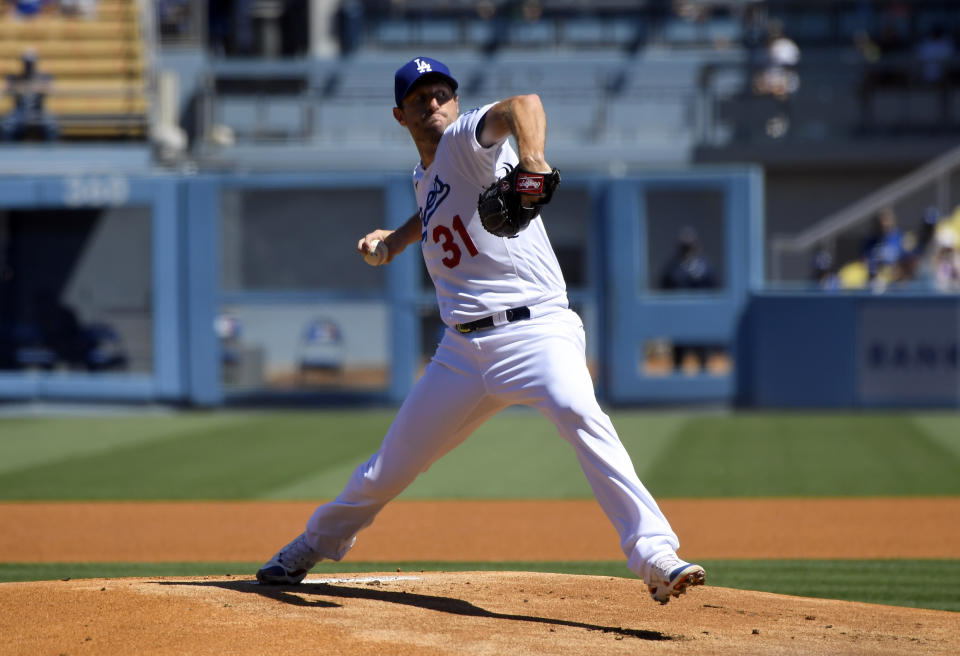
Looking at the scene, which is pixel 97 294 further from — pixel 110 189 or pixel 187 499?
pixel 187 499

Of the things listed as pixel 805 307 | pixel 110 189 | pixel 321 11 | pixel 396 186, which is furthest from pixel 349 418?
pixel 321 11

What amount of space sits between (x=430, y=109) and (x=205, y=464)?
682 centimetres

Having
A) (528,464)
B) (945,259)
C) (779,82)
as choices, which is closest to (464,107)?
(779,82)

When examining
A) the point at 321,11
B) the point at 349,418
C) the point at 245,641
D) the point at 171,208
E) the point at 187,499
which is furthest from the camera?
the point at 321,11

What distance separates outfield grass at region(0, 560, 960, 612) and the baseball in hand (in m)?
1.70

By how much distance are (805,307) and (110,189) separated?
27.0 ft

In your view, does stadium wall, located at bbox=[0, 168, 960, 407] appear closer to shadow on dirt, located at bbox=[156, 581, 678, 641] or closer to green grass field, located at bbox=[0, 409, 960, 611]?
green grass field, located at bbox=[0, 409, 960, 611]

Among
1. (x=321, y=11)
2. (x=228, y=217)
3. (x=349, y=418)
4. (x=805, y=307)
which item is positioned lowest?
(x=349, y=418)

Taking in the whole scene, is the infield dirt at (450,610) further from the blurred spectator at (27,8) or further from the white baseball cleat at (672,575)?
the blurred spectator at (27,8)

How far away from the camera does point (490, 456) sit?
11.1 metres

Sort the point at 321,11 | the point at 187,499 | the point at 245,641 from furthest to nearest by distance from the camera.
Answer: the point at 321,11 < the point at 187,499 < the point at 245,641

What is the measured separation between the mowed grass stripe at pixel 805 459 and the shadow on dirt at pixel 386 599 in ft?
13.9

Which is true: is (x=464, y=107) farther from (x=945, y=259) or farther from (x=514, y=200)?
(x=514, y=200)

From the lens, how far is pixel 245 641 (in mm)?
4004
